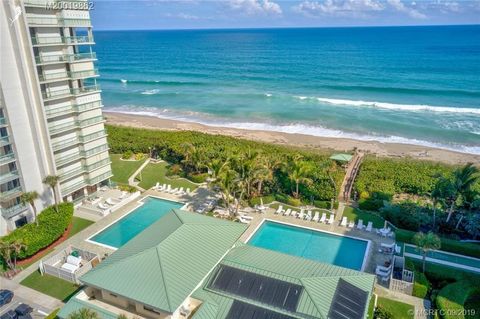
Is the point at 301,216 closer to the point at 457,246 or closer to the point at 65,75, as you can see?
the point at 457,246

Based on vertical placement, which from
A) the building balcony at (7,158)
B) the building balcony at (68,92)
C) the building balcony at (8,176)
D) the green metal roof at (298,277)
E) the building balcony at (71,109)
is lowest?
the green metal roof at (298,277)

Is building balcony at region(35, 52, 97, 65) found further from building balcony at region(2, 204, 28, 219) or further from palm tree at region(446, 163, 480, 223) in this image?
palm tree at region(446, 163, 480, 223)

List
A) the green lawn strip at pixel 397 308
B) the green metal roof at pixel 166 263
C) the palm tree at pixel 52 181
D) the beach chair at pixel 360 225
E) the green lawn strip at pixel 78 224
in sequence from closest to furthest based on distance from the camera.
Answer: the green metal roof at pixel 166 263 → the green lawn strip at pixel 397 308 → the palm tree at pixel 52 181 → the beach chair at pixel 360 225 → the green lawn strip at pixel 78 224

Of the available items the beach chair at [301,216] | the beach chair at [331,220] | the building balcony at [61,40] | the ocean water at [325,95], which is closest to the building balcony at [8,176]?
the building balcony at [61,40]

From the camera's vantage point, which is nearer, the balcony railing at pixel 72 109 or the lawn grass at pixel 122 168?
the balcony railing at pixel 72 109

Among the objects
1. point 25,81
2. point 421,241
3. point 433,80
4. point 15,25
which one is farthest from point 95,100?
point 433,80

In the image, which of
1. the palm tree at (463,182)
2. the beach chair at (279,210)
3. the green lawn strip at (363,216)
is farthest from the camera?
the beach chair at (279,210)

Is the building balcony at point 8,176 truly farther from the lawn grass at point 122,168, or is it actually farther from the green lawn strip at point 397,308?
the green lawn strip at point 397,308
